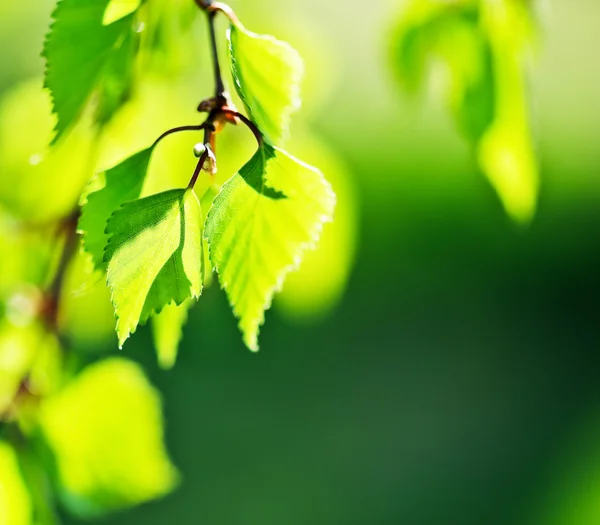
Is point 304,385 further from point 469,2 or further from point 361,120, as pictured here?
point 469,2

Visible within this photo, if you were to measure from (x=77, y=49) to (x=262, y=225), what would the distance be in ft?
0.62

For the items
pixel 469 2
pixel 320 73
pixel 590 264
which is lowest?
pixel 590 264

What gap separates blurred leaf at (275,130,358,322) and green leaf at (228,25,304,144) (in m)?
0.49

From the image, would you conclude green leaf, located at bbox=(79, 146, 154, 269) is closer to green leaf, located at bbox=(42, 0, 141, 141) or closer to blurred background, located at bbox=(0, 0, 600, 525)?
green leaf, located at bbox=(42, 0, 141, 141)

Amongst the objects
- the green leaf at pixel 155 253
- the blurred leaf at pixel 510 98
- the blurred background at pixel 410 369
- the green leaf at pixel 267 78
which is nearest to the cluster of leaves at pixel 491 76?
the blurred leaf at pixel 510 98

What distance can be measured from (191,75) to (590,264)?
3.76 metres

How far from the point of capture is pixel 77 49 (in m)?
0.54

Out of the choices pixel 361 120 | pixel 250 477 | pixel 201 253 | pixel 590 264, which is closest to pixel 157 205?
pixel 201 253

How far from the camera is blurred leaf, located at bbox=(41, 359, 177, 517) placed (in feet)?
2.73

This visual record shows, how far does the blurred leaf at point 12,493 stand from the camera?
0.74m

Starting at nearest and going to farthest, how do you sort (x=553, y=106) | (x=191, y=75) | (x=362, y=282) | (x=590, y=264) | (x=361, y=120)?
(x=191, y=75) → (x=362, y=282) → (x=590, y=264) → (x=361, y=120) → (x=553, y=106)

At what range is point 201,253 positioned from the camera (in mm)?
473

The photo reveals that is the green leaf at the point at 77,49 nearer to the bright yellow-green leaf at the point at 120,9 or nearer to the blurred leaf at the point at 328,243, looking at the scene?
the bright yellow-green leaf at the point at 120,9

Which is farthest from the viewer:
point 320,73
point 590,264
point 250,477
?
point 590,264
